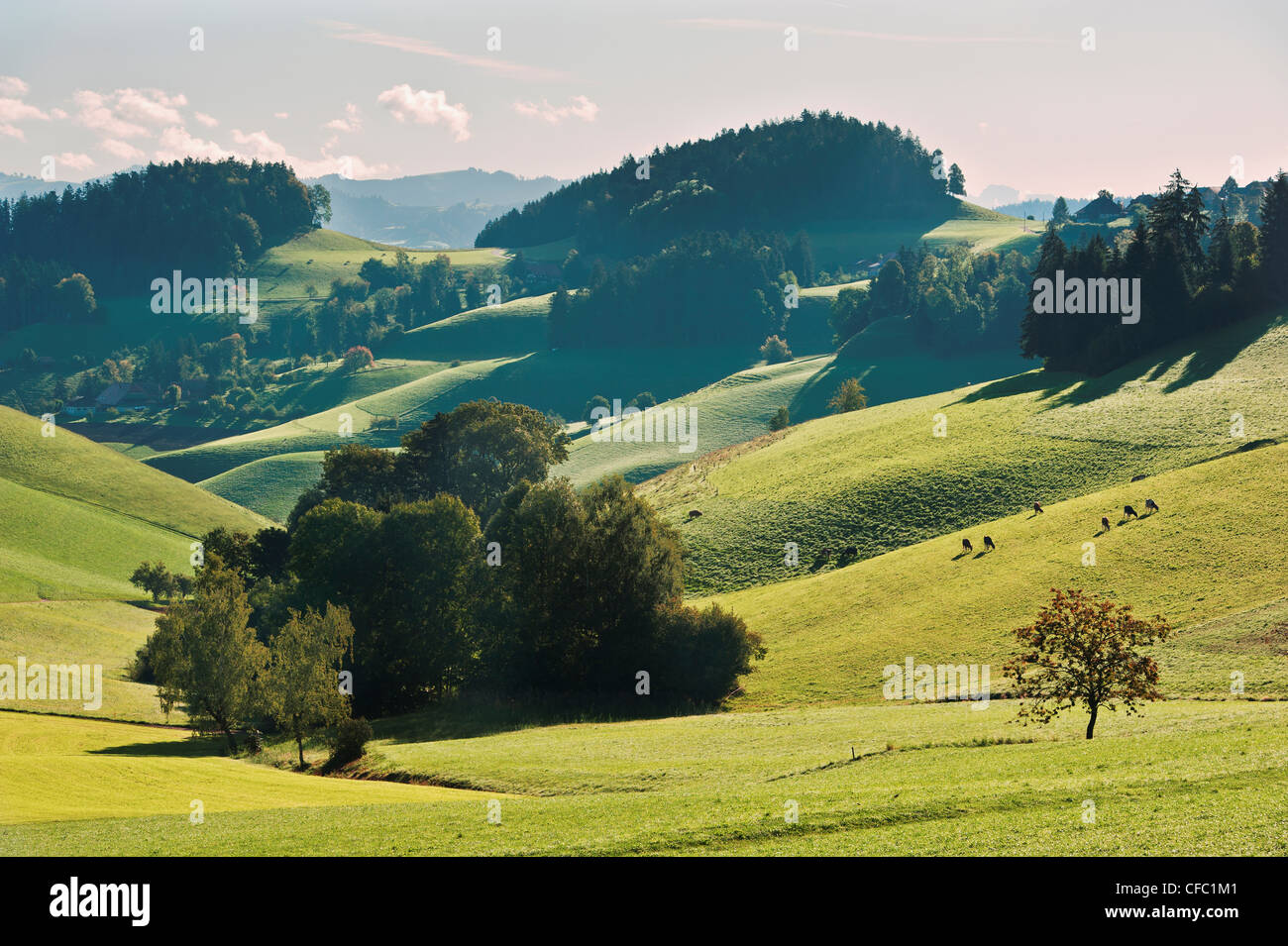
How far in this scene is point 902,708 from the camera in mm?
47250

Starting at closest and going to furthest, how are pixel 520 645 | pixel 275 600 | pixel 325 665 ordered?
pixel 325 665 → pixel 520 645 → pixel 275 600

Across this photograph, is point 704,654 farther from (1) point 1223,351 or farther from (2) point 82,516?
(2) point 82,516

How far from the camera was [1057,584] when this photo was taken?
5916cm

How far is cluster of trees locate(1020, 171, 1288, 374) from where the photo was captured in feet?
346

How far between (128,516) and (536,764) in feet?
381

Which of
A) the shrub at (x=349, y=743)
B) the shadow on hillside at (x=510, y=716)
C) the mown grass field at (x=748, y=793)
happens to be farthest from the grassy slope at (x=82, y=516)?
the mown grass field at (x=748, y=793)

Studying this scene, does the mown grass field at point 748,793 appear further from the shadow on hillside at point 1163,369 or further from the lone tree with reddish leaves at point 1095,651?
the shadow on hillside at point 1163,369

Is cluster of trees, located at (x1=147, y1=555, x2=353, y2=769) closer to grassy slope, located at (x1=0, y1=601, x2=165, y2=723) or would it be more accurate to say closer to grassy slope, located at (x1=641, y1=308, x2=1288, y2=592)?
grassy slope, located at (x1=0, y1=601, x2=165, y2=723)

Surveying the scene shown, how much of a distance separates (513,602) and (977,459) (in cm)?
4494

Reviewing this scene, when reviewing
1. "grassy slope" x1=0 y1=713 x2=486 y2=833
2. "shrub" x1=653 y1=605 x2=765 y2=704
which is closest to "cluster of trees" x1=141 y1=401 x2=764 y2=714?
"shrub" x1=653 y1=605 x2=765 y2=704

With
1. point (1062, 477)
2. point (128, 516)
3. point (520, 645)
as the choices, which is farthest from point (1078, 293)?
point (128, 516)

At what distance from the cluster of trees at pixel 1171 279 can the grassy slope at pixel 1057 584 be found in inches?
1501

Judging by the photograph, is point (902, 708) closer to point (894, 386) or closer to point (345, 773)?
point (345, 773)

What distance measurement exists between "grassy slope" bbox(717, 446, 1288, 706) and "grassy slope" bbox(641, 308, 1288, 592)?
5.74 meters
